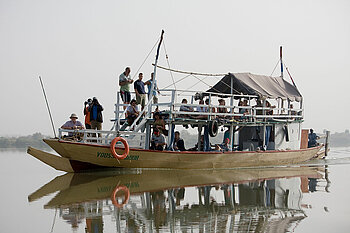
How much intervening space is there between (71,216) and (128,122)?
925 centimetres

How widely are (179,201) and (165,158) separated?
257 inches

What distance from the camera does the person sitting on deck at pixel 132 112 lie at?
17.7m

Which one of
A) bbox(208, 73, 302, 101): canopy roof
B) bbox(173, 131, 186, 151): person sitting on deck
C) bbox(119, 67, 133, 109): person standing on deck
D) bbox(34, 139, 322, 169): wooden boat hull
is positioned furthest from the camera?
bbox(208, 73, 302, 101): canopy roof

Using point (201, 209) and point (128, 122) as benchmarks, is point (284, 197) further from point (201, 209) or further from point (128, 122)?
point (128, 122)

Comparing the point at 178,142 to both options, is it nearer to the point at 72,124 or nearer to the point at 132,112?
the point at 132,112

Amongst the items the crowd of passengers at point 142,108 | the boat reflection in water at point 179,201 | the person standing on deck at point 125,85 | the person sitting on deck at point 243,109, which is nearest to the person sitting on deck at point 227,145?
the crowd of passengers at point 142,108

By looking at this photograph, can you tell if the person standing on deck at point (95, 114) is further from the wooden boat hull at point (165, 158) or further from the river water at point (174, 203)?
the river water at point (174, 203)

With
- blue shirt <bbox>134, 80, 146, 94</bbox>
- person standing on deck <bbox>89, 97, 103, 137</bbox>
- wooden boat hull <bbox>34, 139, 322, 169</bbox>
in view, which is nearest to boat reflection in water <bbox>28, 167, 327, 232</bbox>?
wooden boat hull <bbox>34, 139, 322, 169</bbox>

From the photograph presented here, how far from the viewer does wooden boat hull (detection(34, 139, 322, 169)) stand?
15727 millimetres

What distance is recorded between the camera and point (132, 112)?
17.7 meters

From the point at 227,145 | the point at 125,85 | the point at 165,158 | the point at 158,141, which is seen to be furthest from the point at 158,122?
the point at 227,145

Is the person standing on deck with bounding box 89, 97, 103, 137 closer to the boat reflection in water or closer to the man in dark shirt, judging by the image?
the man in dark shirt

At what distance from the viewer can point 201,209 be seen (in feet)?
31.4

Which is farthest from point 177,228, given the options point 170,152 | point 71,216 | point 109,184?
point 170,152
